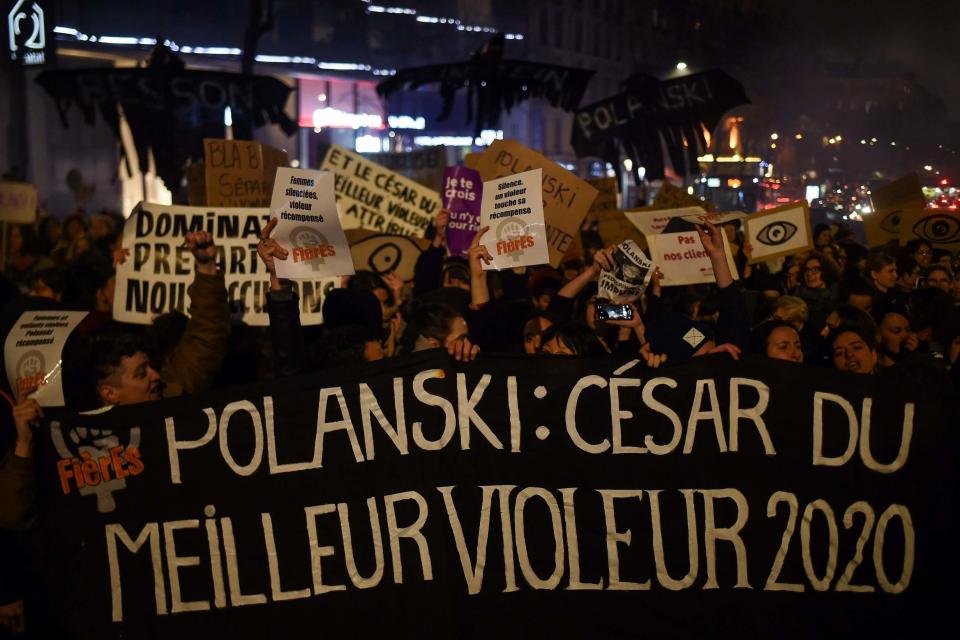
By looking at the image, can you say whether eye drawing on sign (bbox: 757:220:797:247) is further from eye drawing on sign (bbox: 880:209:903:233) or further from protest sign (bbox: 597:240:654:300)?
protest sign (bbox: 597:240:654:300)

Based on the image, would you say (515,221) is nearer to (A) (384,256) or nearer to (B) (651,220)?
(B) (651,220)

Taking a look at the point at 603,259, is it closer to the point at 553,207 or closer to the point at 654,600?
the point at 654,600

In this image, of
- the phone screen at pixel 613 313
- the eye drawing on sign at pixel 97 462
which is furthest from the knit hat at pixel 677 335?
the eye drawing on sign at pixel 97 462

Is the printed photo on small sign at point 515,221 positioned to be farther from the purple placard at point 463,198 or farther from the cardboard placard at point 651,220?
the purple placard at point 463,198

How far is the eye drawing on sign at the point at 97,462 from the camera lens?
375cm

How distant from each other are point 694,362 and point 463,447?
943 mm

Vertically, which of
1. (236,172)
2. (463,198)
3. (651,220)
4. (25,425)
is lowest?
(25,425)

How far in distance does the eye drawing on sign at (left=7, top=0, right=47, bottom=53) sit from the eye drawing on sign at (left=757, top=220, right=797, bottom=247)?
13752 mm

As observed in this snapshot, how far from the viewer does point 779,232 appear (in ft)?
26.8

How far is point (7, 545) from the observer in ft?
12.3

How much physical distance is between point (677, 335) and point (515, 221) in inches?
51.8

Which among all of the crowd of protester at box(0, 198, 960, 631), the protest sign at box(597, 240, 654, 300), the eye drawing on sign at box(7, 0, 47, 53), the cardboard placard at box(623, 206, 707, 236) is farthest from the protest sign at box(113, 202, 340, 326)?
the eye drawing on sign at box(7, 0, 47, 53)

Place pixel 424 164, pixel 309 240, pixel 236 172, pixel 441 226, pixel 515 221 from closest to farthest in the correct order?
pixel 309 240 < pixel 515 221 < pixel 441 226 < pixel 236 172 < pixel 424 164

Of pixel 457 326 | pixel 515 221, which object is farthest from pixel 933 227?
pixel 457 326
